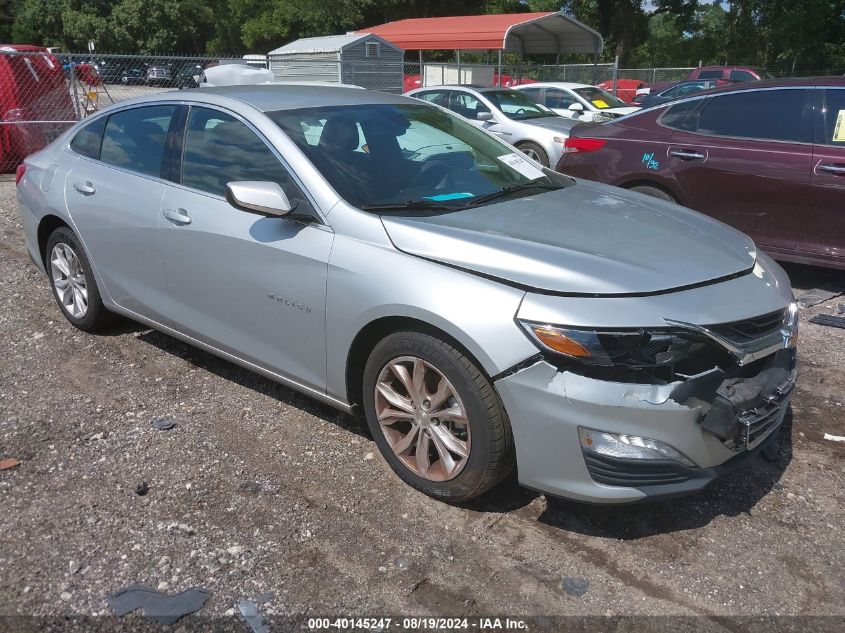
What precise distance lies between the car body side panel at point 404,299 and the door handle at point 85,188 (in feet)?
6.60

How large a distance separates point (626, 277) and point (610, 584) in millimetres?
1126

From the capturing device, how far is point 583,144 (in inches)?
278

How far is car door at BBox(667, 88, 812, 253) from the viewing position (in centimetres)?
580

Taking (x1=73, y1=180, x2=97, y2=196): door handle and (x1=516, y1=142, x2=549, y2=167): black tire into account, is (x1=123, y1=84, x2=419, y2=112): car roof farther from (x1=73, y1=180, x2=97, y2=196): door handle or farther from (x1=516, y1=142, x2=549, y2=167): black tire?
(x1=516, y1=142, x2=549, y2=167): black tire

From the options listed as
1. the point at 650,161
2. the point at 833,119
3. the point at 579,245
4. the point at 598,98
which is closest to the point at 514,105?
the point at 598,98

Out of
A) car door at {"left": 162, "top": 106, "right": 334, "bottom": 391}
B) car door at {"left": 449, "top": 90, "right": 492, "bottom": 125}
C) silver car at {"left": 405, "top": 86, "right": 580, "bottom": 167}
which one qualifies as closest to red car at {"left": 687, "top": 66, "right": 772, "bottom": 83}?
silver car at {"left": 405, "top": 86, "right": 580, "bottom": 167}

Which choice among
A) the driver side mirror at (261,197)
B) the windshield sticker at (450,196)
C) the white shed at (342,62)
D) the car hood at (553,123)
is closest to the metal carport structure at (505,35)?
the white shed at (342,62)

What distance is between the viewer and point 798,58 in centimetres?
3238

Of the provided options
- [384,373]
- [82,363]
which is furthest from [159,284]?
[384,373]

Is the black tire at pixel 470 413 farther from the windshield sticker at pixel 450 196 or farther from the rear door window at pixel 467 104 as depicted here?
the rear door window at pixel 467 104

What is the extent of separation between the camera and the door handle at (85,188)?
181 inches

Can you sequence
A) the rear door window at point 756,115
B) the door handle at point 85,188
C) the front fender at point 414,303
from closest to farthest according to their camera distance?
the front fender at point 414,303, the door handle at point 85,188, the rear door window at point 756,115

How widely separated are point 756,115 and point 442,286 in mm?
4303

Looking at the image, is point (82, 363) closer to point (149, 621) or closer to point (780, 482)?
point (149, 621)
